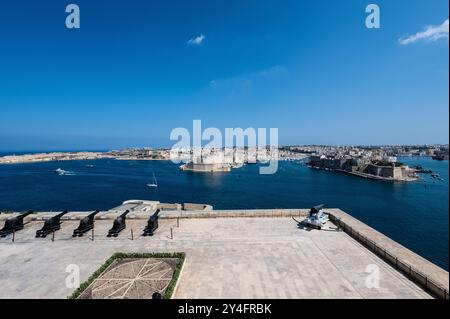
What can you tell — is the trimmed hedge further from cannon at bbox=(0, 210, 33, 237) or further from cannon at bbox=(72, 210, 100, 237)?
cannon at bbox=(0, 210, 33, 237)

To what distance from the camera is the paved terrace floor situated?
11.2m

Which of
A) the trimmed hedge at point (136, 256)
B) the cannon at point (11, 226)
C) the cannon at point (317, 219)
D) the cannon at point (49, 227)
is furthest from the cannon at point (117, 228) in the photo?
the cannon at point (317, 219)

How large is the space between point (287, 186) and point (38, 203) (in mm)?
53776

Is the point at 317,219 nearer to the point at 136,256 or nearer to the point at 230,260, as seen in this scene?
the point at 230,260

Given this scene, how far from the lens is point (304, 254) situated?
14688 millimetres

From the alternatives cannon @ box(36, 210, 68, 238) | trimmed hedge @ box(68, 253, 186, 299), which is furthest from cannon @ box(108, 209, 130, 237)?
cannon @ box(36, 210, 68, 238)

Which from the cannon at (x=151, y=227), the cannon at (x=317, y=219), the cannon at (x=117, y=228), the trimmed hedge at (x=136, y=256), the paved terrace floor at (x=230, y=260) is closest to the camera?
the trimmed hedge at (x=136, y=256)

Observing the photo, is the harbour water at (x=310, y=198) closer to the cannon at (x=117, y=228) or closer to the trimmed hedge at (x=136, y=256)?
the trimmed hedge at (x=136, y=256)

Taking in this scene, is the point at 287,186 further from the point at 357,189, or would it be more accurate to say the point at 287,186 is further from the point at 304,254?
the point at 304,254

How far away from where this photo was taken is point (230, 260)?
45.9ft

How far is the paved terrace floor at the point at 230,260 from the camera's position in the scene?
442 inches

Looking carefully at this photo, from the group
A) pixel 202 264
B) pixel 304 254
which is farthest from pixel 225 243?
pixel 304 254

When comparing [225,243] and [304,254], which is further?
[225,243]

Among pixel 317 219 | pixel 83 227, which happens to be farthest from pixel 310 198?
pixel 83 227
